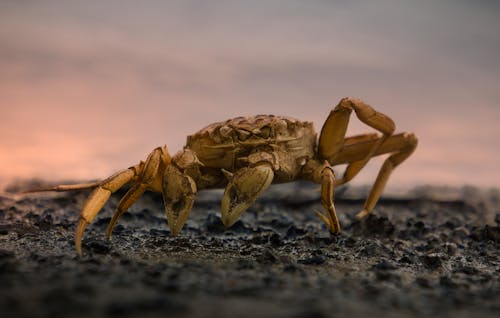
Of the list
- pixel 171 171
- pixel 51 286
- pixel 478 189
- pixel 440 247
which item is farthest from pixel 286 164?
pixel 478 189

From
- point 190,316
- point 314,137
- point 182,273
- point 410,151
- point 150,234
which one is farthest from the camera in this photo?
point 410,151

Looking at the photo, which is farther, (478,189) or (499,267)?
(478,189)

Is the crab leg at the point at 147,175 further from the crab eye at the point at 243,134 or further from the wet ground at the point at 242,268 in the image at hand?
the crab eye at the point at 243,134

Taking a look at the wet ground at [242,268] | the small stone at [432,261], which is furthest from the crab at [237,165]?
the small stone at [432,261]

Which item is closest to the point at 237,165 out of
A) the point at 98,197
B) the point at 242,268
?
the point at 242,268

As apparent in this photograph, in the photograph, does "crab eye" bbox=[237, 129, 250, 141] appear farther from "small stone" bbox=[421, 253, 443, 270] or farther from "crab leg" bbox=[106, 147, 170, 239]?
"small stone" bbox=[421, 253, 443, 270]

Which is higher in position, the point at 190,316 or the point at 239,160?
the point at 239,160

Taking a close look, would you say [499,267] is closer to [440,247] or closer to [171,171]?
[440,247]
